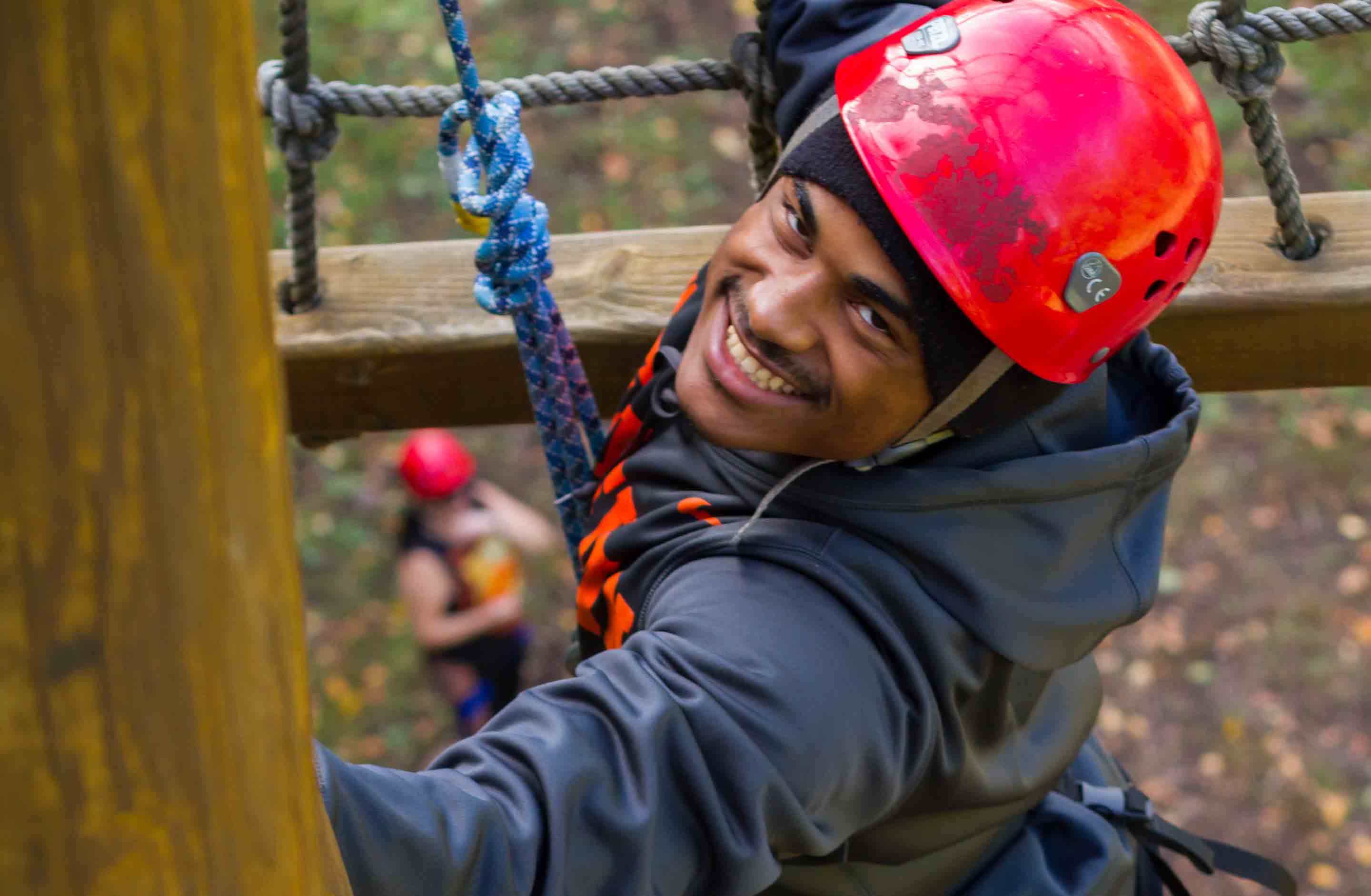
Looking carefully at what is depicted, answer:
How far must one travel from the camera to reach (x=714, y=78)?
1.98m

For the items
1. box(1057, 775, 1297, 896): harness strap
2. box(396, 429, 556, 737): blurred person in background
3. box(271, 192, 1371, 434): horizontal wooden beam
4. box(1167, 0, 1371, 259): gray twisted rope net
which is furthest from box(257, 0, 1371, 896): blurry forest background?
box(1167, 0, 1371, 259): gray twisted rope net

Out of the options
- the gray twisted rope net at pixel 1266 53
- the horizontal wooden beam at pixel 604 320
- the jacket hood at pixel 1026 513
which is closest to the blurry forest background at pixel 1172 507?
the horizontal wooden beam at pixel 604 320

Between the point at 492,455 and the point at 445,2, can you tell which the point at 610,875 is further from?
the point at 492,455

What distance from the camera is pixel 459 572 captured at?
3.98 m

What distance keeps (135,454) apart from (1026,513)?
109 cm

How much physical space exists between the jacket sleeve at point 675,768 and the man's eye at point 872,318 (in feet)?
0.89

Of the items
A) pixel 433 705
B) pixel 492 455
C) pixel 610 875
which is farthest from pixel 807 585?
pixel 492 455

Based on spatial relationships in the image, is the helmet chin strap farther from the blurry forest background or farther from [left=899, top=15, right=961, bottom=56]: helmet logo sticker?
the blurry forest background

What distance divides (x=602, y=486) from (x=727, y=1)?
4775mm

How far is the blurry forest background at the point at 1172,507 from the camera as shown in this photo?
14.0 ft

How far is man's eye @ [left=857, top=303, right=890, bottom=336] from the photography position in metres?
1.38

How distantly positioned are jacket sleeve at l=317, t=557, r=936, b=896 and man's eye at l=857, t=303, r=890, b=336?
0.27 meters

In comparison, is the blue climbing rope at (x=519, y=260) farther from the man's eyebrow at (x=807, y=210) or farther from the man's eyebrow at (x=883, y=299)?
the man's eyebrow at (x=883, y=299)

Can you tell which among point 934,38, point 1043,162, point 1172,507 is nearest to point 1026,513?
point 1043,162
